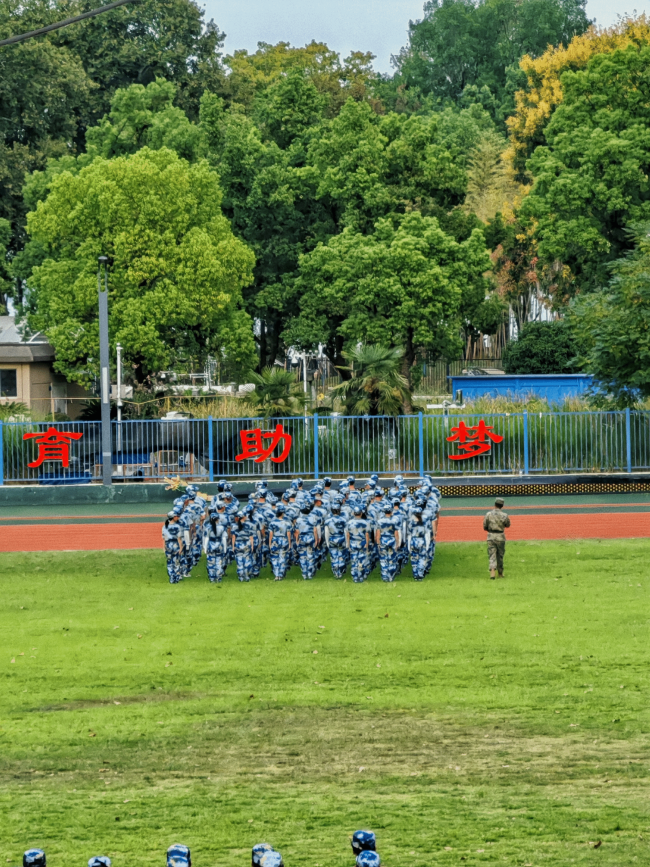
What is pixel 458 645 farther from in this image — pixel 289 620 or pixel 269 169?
pixel 269 169

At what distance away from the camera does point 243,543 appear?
2039 centimetres

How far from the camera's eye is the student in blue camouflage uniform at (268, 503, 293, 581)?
803 inches

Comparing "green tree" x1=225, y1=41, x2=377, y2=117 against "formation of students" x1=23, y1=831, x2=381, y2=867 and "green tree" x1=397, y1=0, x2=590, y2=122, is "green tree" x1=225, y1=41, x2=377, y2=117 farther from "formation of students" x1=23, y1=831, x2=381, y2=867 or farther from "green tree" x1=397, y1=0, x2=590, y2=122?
"formation of students" x1=23, y1=831, x2=381, y2=867

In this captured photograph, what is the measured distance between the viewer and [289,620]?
55.7ft

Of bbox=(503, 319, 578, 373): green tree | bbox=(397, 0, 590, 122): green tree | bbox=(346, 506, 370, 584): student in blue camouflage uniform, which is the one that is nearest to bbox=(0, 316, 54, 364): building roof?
bbox=(503, 319, 578, 373): green tree

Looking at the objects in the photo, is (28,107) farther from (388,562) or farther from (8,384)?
(388,562)

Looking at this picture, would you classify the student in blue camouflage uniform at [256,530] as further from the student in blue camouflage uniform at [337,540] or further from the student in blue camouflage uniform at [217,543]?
the student in blue camouflage uniform at [337,540]

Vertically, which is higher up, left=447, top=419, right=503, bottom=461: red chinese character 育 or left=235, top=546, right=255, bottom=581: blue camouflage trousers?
left=447, top=419, right=503, bottom=461: red chinese character 育

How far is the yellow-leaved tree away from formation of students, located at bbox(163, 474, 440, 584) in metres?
34.6

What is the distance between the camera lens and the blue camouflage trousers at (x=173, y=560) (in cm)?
2051

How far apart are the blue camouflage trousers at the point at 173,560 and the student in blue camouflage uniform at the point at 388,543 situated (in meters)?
3.23

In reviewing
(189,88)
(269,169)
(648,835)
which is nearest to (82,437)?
(269,169)

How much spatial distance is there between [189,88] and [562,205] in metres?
24.5

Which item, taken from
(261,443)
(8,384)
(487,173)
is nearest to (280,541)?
(261,443)
